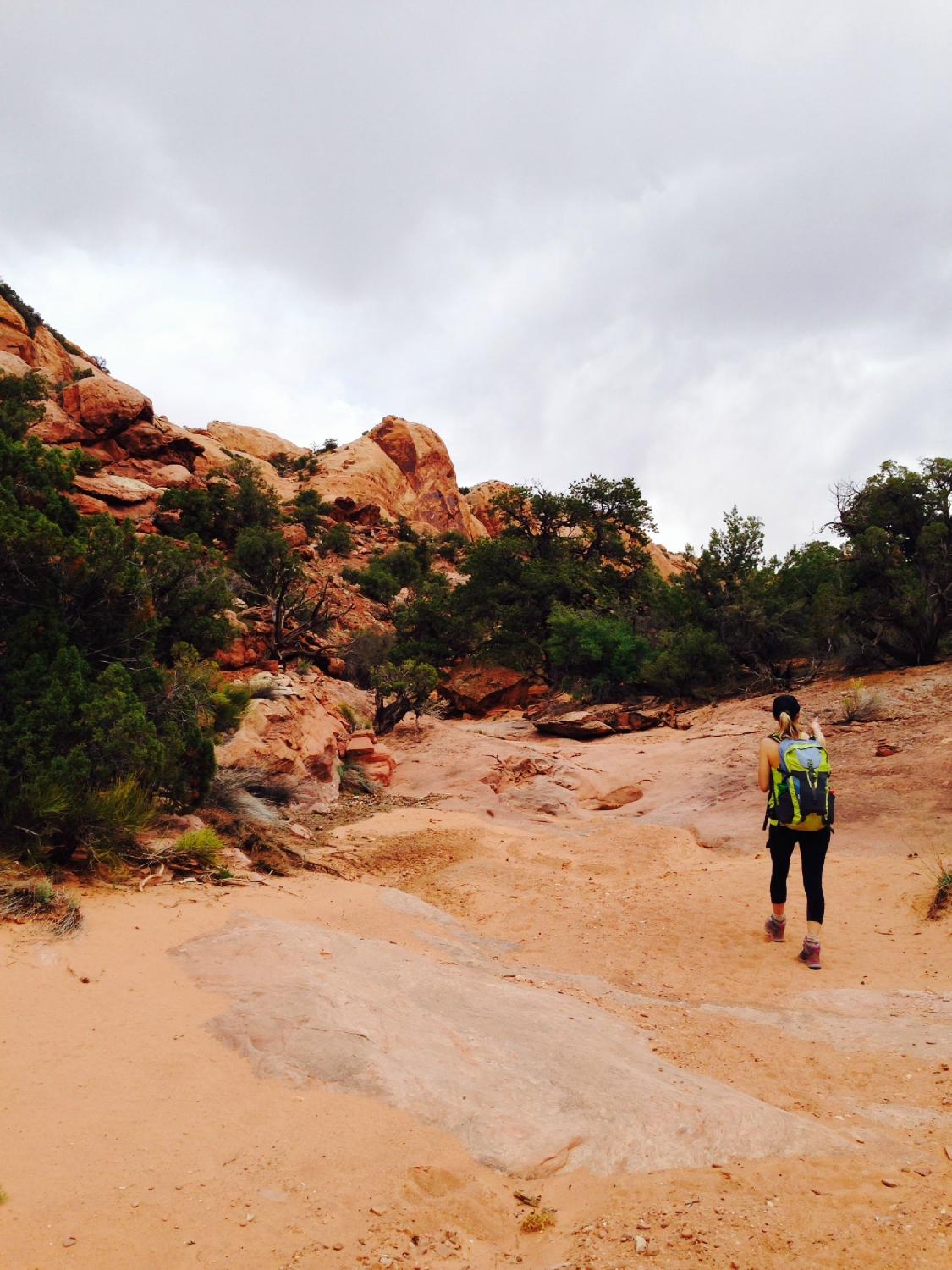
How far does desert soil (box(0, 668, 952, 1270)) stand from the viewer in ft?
7.79

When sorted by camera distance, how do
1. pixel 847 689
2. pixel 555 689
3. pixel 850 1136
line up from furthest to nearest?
pixel 555 689
pixel 847 689
pixel 850 1136

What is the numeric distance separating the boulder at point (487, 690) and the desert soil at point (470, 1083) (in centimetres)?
1951

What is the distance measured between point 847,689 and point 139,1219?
56.7 ft

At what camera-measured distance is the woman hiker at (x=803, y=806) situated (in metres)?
5.70

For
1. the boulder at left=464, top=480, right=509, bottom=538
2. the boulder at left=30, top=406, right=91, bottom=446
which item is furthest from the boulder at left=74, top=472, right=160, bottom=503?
the boulder at left=464, top=480, right=509, bottom=538

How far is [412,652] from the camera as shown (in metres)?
28.1

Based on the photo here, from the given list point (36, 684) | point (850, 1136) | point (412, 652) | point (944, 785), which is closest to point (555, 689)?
point (412, 652)

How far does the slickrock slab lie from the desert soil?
0.02 m

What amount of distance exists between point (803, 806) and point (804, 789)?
0.44 feet

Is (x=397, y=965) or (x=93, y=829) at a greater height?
(x=93, y=829)

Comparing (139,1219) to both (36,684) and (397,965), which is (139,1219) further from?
(36,684)

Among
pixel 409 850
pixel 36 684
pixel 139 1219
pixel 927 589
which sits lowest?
pixel 409 850

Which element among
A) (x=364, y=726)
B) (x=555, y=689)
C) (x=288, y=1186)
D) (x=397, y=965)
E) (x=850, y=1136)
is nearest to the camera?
(x=288, y=1186)

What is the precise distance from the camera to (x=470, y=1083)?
11.1 feet
